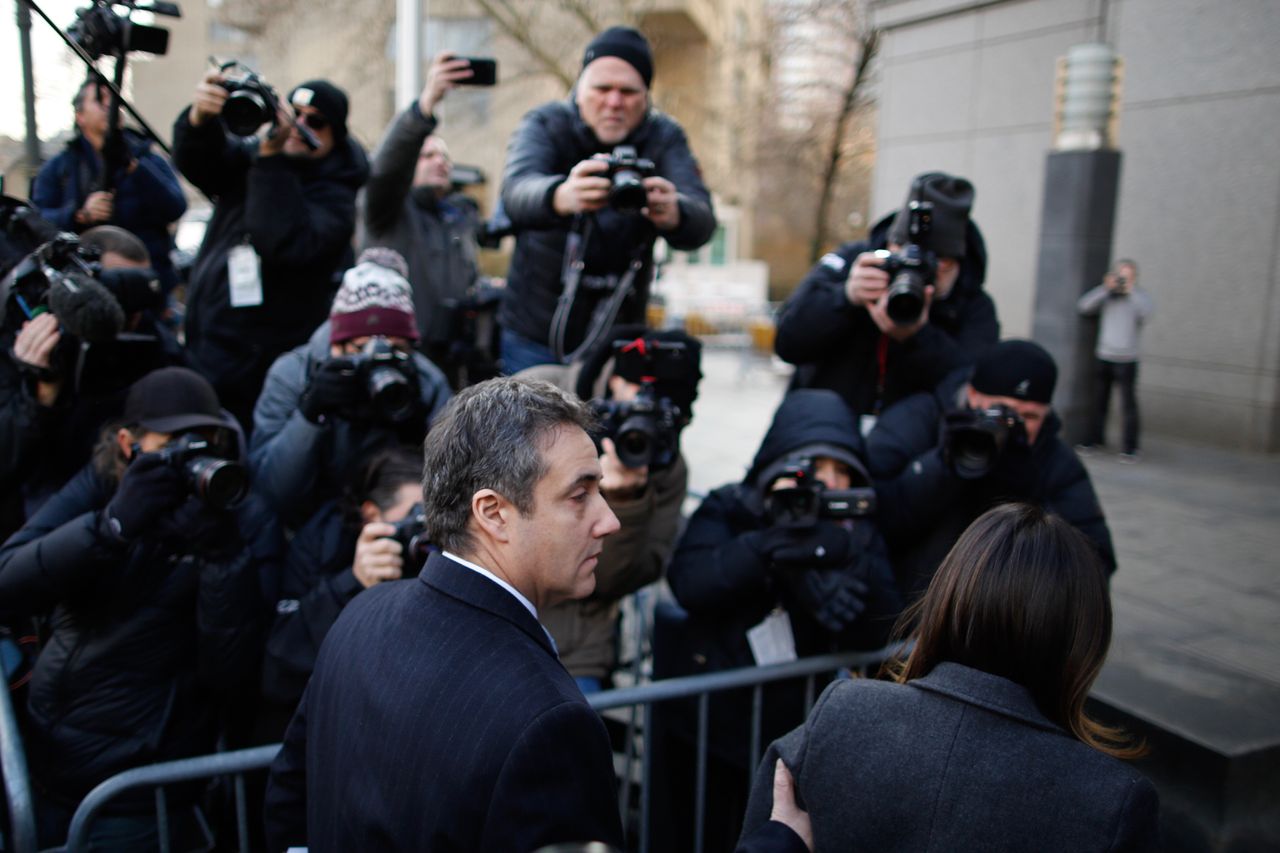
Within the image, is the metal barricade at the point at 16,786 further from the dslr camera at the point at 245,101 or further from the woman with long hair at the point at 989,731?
the dslr camera at the point at 245,101

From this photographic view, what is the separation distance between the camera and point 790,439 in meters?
3.15

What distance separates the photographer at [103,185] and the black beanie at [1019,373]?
3348 mm

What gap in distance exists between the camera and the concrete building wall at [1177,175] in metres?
8.38

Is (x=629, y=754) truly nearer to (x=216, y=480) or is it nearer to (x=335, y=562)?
(x=335, y=562)

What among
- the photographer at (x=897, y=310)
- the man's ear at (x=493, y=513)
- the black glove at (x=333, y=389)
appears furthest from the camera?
the photographer at (x=897, y=310)

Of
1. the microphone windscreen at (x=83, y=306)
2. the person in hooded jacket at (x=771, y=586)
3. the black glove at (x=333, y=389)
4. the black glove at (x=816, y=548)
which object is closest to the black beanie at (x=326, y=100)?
the microphone windscreen at (x=83, y=306)

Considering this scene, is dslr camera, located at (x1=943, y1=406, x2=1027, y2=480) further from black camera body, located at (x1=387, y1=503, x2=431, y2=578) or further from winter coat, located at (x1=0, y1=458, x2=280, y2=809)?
winter coat, located at (x1=0, y1=458, x2=280, y2=809)

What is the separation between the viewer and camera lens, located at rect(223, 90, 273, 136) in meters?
3.27

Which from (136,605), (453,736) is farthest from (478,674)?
(136,605)

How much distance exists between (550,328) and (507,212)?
0.54 m

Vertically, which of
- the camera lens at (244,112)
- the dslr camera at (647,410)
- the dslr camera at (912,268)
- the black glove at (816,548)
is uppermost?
the camera lens at (244,112)

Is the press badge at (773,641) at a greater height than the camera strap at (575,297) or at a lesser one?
lesser

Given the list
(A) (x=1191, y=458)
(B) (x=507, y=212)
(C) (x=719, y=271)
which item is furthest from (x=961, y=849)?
(C) (x=719, y=271)

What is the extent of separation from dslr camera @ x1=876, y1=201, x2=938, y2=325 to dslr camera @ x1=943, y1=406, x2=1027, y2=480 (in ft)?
1.41
